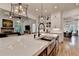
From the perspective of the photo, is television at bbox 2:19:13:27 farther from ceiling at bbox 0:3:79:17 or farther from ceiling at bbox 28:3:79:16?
ceiling at bbox 28:3:79:16

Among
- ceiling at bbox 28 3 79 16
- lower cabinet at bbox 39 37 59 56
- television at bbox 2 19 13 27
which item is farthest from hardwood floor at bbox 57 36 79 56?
television at bbox 2 19 13 27

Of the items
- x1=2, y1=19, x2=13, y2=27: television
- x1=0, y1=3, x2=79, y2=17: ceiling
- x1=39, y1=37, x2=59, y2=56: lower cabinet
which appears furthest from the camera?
x1=0, y1=3, x2=79, y2=17: ceiling

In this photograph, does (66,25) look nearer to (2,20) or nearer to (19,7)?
(19,7)

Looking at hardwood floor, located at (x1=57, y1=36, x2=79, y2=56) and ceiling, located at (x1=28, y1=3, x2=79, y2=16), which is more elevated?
ceiling, located at (x1=28, y1=3, x2=79, y2=16)

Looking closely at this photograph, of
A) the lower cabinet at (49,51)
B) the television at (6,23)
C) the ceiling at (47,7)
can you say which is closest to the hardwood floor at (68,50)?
the lower cabinet at (49,51)

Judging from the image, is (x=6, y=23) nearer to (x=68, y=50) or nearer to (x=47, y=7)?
(x=47, y=7)

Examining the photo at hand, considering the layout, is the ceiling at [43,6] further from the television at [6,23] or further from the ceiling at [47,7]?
the television at [6,23]

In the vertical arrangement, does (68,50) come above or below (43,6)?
below

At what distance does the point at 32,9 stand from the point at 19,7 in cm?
33

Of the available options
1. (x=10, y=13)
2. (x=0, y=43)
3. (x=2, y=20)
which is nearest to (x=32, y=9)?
(x=10, y=13)

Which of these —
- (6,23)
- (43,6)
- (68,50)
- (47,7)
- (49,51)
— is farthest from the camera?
(68,50)

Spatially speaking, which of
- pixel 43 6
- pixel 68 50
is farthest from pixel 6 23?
pixel 68 50

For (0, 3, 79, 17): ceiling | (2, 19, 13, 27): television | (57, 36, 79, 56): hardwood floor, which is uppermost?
(0, 3, 79, 17): ceiling

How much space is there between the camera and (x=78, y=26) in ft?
9.89
